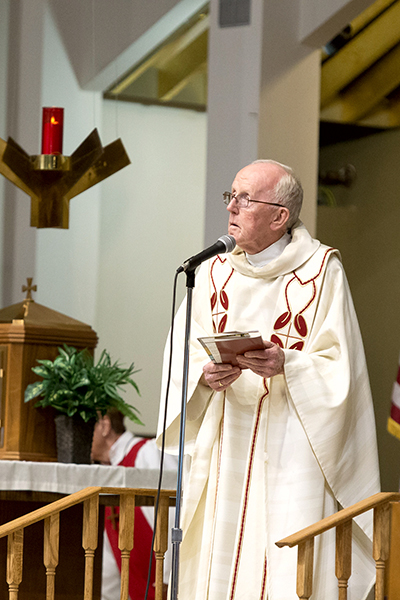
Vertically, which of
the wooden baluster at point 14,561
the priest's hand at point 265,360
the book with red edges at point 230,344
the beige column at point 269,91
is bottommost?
the wooden baluster at point 14,561

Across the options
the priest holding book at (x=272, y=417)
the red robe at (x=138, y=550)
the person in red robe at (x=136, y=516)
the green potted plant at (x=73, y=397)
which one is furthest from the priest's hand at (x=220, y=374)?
the red robe at (x=138, y=550)

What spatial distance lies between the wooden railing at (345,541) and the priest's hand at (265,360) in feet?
1.55

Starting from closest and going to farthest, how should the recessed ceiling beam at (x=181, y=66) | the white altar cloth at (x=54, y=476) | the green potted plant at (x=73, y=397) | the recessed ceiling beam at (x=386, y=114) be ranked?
the white altar cloth at (x=54, y=476)
the green potted plant at (x=73, y=397)
the recessed ceiling beam at (x=181, y=66)
the recessed ceiling beam at (x=386, y=114)

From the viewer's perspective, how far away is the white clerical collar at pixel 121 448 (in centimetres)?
606

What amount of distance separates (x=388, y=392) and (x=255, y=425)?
399cm

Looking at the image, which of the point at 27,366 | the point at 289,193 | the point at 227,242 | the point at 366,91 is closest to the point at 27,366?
the point at 27,366

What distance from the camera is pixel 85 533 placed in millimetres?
3461

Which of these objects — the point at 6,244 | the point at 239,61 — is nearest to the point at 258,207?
the point at 239,61

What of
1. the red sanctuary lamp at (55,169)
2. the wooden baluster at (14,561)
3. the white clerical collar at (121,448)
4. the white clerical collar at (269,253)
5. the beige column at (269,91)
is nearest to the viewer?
the wooden baluster at (14,561)

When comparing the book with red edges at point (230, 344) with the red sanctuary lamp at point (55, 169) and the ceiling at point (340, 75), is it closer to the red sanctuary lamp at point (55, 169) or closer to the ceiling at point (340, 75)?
the red sanctuary lamp at point (55, 169)

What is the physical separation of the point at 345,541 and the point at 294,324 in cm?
74

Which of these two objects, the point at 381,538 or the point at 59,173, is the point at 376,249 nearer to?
the point at 59,173

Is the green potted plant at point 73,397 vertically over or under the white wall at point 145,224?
under

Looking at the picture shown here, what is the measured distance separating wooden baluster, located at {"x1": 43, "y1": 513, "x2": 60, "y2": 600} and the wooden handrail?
0.92 m
